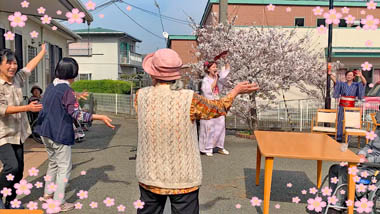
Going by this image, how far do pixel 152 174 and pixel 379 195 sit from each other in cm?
238

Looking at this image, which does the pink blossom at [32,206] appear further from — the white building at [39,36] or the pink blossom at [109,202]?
the white building at [39,36]

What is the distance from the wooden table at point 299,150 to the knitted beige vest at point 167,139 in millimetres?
1170

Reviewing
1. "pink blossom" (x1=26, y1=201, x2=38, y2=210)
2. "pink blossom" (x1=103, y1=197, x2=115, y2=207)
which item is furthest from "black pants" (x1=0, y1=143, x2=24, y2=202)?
"pink blossom" (x1=103, y1=197, x2=115, y2=207)

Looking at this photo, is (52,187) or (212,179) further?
(212,179)

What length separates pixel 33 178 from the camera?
4.84 m

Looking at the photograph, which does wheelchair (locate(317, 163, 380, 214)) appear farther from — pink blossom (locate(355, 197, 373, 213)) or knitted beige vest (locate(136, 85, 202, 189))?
knitted beige vest (locate(136, 85, 202, 189))

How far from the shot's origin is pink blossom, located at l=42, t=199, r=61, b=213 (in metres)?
3.63

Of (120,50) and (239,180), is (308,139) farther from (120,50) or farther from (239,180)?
(120,50)

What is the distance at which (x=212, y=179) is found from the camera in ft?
16.3

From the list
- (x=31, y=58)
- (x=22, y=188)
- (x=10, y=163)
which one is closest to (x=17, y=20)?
(x=10, y=163)

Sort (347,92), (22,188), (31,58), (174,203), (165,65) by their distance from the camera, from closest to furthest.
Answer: (165,65) < (174,203) < (22,188) < (347,92) < (31,58)

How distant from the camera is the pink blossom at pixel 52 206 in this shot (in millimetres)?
3635

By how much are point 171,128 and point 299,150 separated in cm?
177

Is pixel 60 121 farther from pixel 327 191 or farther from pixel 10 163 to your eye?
pixel 327 191
